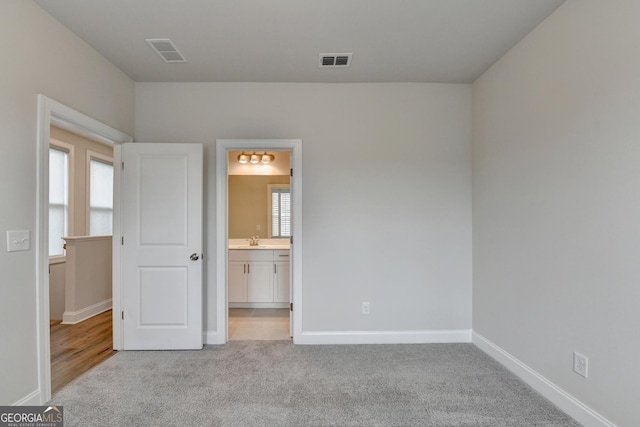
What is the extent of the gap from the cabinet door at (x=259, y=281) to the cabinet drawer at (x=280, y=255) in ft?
0.41

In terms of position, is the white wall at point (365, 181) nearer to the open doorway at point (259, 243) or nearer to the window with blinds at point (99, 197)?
the open doorway at point (259, 243)

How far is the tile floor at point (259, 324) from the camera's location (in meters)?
3.53

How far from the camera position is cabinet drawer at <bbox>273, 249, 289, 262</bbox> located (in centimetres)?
451

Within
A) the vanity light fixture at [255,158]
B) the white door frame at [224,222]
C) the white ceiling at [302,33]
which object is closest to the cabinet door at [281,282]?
the white door frame at [224,222]

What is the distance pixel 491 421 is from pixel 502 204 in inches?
67.4

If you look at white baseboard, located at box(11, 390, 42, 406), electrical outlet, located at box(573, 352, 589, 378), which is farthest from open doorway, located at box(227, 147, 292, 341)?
electrical outlet, located at box(573, 352, 589, 378)

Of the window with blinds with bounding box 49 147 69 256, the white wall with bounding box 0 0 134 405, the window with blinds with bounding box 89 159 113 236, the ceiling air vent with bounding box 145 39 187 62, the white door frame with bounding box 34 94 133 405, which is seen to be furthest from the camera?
the window with blinds with bounding box 89 159 113 236

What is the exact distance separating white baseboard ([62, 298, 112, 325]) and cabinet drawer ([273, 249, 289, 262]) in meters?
2.45

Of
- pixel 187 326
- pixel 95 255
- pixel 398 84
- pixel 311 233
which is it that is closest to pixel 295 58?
pixel 398 84

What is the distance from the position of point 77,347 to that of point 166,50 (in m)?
2.98

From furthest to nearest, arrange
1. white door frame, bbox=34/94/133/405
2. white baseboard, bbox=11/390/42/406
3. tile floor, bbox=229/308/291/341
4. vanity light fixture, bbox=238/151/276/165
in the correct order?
vanity light fixture, bbox=238/151/276/165, tile floor, bbox=229/308/291/341, white door frame, bbox=34/94/133/405, white baseboard, bbox=11/390/42/406

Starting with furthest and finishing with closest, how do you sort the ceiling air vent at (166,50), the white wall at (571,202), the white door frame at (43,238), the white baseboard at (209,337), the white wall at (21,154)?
the white baseboard at (209,337) → the ceiling air vent at (166,50) → the white door frame at (43,238) → the white wall at (21,154) → the white wall at (571,202)

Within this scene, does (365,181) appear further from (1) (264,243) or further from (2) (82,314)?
(2) (82,314)

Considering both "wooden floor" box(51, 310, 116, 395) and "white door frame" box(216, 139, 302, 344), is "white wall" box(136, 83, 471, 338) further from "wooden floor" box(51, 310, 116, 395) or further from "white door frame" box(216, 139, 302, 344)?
"wooden floor" box(51, 310, 116, 395)
